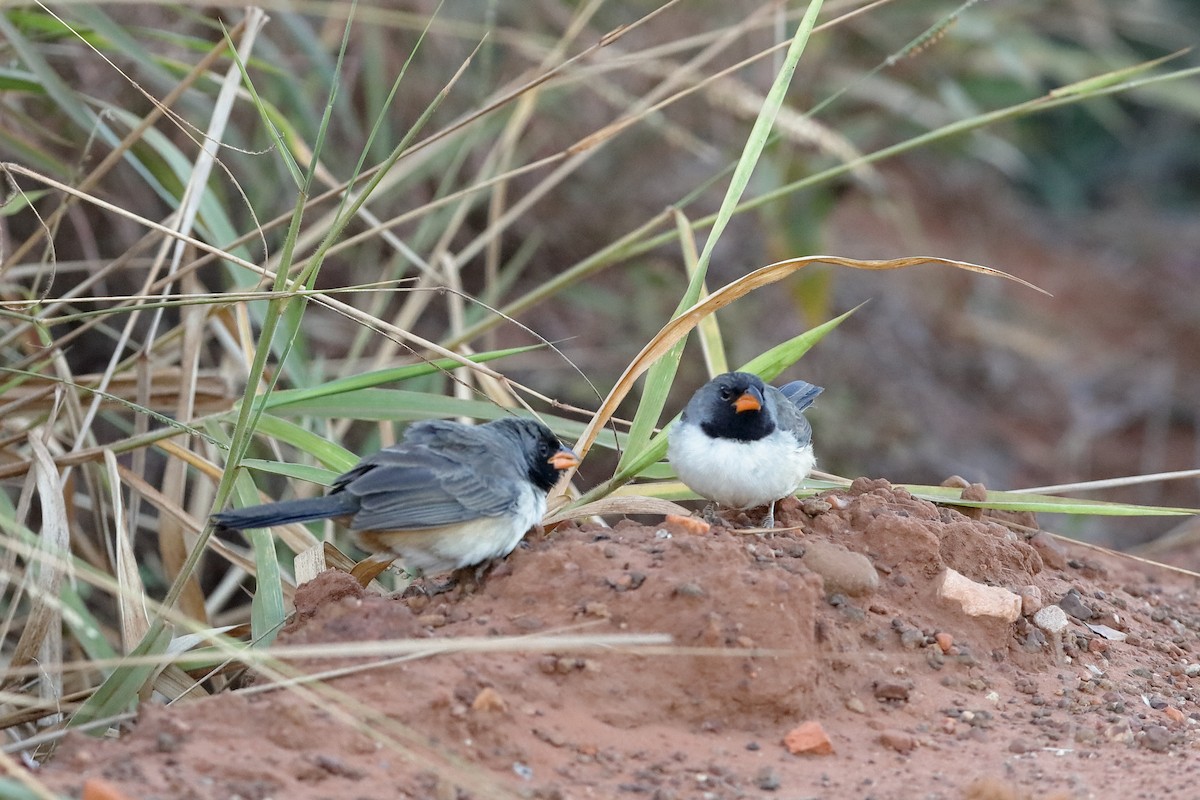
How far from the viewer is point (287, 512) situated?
10.3 ft

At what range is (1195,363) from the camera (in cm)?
1146

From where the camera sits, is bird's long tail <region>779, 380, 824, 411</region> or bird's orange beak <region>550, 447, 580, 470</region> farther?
bird's long tail <region>779, 380, 824, 411</region>

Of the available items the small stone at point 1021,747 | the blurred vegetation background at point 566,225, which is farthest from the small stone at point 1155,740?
the blurred vegetation background at point 566,225

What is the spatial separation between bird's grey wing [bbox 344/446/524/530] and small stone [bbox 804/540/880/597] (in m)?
0.76

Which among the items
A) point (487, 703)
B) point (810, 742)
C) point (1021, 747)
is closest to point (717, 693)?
point (810, 742)

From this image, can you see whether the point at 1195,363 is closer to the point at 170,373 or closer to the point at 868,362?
the point at 868,362

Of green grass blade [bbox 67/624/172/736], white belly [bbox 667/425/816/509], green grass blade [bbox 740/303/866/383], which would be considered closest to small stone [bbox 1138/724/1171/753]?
white belly [bbox 667/425/816/509]

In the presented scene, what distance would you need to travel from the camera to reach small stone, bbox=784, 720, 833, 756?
2822mm

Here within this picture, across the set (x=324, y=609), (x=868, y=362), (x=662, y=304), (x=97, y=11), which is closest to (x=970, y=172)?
(x=868, y=362)

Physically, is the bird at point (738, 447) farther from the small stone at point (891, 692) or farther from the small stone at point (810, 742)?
the small stone at point (810, 742)

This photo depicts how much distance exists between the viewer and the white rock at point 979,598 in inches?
134

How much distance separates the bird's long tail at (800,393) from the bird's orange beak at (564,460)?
112 cm

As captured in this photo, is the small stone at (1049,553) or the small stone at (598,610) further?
the small stone at (1049,553)

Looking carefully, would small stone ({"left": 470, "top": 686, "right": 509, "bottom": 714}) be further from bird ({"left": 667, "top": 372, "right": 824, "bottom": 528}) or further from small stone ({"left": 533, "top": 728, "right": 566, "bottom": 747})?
bird ({"left": 667, "top": 372, "right": 824, "bottom": 528})
